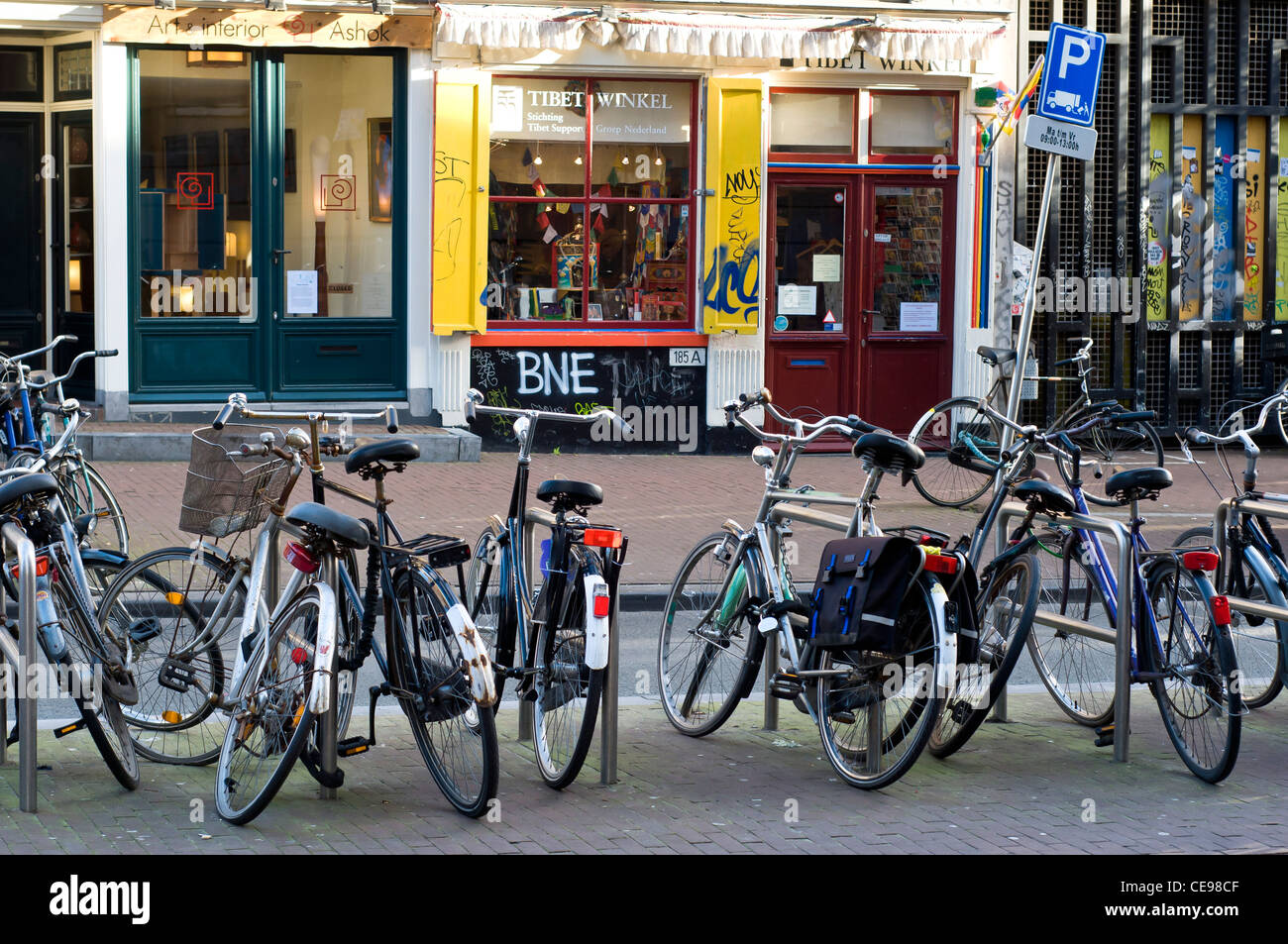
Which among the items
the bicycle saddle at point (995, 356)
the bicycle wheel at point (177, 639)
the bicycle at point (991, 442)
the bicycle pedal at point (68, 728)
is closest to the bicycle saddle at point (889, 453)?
the bicycle wheel at point (177, 639)

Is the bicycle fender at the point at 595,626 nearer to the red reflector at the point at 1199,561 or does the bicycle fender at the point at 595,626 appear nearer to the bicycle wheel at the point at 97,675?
the bicycle wheel at the point at 97,675

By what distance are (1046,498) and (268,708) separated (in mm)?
2903

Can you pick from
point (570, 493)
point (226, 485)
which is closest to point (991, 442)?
point (570, 493)

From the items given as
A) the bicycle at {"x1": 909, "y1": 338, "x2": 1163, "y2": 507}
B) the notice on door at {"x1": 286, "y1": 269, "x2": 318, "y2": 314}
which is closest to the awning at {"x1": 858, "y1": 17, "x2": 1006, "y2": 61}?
the bicycle at {"x1": 909, "y1": 338, "x2": 1163, "y2": 507}

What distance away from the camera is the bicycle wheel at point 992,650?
581 centimetres

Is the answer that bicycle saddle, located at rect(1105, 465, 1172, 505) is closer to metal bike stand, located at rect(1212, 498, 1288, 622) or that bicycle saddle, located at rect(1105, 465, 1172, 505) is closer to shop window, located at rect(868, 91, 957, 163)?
metal bike stand, located at rect(1212, 498, 1288, 622)

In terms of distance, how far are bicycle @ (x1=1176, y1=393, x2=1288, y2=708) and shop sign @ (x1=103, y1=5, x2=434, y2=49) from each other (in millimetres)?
9377

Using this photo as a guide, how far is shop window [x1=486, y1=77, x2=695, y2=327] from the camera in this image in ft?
49.3

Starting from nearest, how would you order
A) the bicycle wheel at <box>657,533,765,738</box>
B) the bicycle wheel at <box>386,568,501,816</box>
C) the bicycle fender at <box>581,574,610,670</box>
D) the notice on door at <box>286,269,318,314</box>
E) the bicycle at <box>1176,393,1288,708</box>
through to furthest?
the bicycle wheel at <box>386,568,501,816</box>, the bicycle fender at <box>581,574,610,670</box>, the bicycle wheel at <box>657,533,765,738</box>, the bicycle at <box>1176,393,1288,708</box>, the notice on door at <box>286,269,318,314</box>

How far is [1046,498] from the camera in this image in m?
6.23

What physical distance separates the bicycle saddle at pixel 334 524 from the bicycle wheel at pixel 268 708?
0.60 feet
